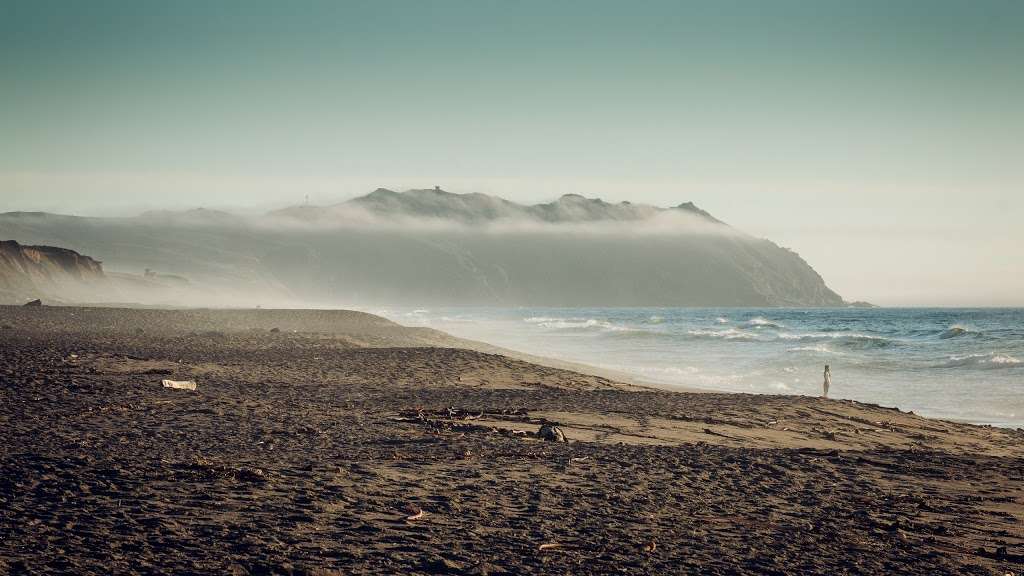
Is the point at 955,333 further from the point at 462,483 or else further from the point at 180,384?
the point at 462,483

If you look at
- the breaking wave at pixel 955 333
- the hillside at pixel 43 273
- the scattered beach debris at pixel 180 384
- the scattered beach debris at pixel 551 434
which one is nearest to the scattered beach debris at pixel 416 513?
the scattered beach debris at pixel 551 434

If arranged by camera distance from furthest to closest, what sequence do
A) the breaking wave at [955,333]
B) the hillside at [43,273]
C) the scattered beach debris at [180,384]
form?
the hillside at [43,273] → the breaking wave at [955,333] → the scattered beach debris at [180,384]

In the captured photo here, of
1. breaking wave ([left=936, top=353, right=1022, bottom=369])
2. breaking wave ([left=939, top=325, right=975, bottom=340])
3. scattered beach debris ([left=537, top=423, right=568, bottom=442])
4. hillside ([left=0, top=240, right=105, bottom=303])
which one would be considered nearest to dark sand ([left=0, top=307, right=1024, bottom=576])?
scattered beach debris ([left=537, top=423, right=568, bottom=442])

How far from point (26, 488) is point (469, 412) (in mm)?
7290

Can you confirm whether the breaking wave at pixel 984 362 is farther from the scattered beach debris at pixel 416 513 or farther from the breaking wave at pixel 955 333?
the scattered beach debris at pixel 416 513

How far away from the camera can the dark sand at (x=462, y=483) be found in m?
5.97

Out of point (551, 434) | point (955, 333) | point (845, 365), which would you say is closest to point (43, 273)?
point (845, 365)

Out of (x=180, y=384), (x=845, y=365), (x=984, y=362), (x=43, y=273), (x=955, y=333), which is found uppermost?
(x=43, y=273)

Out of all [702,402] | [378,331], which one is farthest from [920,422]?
[378,331]

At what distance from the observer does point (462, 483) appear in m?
8.13

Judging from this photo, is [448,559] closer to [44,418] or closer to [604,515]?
[604,515]

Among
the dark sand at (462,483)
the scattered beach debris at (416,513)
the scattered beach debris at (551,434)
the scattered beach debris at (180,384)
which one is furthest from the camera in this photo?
the scattered beach debris at (180,384)

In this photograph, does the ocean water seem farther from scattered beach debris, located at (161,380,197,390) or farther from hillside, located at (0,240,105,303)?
hillside, located at (0,240,105,303)

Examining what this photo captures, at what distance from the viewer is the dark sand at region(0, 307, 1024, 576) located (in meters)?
5.97
